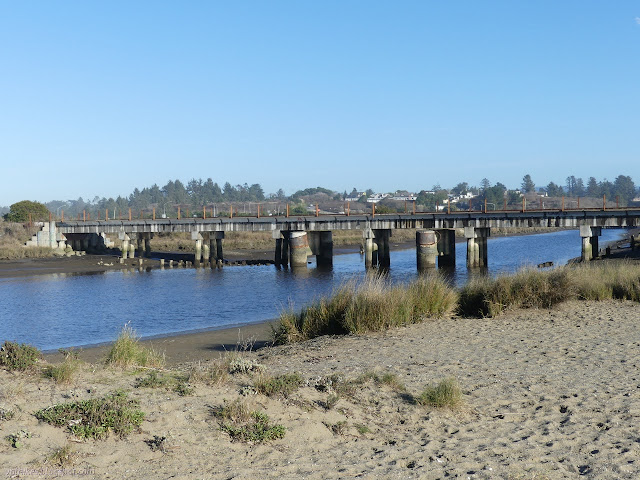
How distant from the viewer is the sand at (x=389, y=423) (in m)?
7.94

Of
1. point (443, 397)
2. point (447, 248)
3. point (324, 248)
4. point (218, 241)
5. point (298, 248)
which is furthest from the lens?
point (218, 241)

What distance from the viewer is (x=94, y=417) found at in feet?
29.0

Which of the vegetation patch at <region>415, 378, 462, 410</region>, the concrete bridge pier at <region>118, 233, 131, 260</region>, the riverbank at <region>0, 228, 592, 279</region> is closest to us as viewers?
the vegetation patch at <region>415, 378, 462, 410</region>

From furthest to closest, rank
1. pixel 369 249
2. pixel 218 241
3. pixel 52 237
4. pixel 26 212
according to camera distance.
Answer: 1. pixel 26 212
2. pixel 52 237
3. pixel 218 241
4. pixel 369 249

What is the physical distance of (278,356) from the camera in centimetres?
1462

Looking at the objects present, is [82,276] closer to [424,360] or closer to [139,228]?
[139,228]

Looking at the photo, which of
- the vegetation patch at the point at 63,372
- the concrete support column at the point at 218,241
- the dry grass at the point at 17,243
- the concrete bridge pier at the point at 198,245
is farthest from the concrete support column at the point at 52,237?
the vegetation patch at the point at 63,372

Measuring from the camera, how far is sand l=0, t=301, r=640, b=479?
794cm

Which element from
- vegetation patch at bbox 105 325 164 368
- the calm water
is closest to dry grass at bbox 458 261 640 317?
the calm water

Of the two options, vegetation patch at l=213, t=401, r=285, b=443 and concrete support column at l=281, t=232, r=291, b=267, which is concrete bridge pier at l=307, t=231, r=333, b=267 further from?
vegetation patch at l=213, t=401, r=285, b=443

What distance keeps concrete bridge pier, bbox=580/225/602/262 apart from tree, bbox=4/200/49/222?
5505 cm

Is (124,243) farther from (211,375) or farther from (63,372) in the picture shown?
(211,375)

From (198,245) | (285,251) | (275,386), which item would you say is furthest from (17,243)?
(275,386)

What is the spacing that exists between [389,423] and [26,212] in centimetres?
7471
